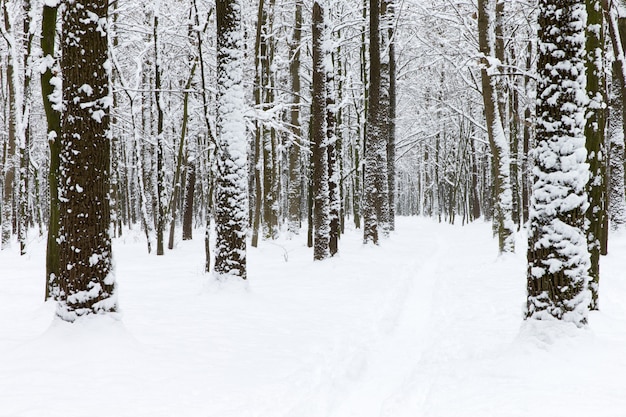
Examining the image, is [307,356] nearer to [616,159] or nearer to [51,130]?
[51,130]

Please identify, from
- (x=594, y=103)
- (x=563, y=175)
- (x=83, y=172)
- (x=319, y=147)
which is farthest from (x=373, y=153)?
(x=83, y=172)

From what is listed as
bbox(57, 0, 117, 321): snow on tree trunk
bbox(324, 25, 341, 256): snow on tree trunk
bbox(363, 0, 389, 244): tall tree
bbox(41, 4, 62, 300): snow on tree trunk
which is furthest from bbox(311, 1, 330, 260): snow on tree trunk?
bbox(57, 0, 117, 321): snow on tree trunk

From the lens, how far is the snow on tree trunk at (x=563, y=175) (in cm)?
465

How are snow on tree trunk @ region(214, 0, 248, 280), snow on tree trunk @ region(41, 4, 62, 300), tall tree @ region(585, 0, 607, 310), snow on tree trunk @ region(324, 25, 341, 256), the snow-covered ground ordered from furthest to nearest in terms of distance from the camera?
snow on tree trunk @ region(324, 25, 341, 256) < snow on tree trunk @ region(214, 0, 248, 280) < snow on tree trunk @ region(41, 4, 62, 300) < tall tree @ region(585, 0, 607, 310) < the snow-covered ground

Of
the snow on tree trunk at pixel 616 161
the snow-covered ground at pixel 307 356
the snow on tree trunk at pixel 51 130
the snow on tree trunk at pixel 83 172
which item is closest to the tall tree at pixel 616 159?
the snow on tree trunk at pixel 616 161

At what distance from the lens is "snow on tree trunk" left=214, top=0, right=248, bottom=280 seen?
25.6 ft

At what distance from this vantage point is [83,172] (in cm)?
479

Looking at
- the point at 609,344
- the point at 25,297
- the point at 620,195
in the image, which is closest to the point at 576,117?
the point at 609,344

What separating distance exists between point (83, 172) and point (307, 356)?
3.16m

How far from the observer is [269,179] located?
19.4 meters

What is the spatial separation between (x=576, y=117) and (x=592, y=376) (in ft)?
8.21

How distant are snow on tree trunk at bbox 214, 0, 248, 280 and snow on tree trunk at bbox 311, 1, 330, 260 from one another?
4.65 m

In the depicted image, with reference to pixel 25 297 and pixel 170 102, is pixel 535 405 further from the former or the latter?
pixel 170 102

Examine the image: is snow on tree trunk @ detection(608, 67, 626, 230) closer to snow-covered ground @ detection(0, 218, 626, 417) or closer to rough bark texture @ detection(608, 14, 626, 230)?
rough bark texture @ detection(608, 14, 626, 230)
